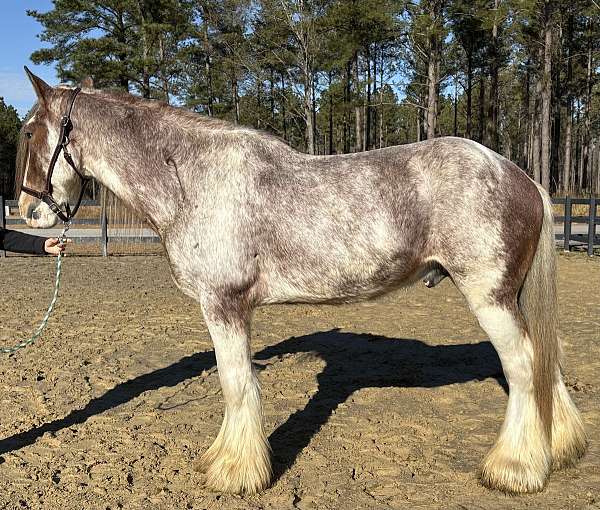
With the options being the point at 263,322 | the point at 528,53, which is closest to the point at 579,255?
the point at 263,322

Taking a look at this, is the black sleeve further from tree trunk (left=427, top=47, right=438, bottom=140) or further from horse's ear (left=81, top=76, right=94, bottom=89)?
tree trunk (left=427, top=47, right=438, bottom=140)

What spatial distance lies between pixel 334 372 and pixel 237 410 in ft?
7.53

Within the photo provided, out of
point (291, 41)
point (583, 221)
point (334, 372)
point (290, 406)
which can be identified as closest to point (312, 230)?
point (290, 406)

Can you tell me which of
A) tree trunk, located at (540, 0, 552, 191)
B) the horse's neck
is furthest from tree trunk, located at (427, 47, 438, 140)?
the horse's neck

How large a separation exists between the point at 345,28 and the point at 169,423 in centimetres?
2430

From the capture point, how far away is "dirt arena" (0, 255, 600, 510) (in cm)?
311

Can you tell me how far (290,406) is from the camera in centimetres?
448

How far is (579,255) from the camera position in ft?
46.5

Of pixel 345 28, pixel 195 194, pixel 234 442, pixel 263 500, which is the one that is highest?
pixel 345 28

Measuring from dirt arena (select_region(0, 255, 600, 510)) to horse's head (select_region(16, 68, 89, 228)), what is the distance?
1658mm

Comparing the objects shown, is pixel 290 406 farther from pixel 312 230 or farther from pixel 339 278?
pixel 312 230

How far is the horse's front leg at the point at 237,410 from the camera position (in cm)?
312

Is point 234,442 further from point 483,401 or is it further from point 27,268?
point 27,268

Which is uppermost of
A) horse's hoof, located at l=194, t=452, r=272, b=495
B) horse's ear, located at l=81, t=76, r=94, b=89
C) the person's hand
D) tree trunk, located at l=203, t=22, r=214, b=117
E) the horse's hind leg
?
tree trunk, located at l=203, t=22, r=214, b=117
